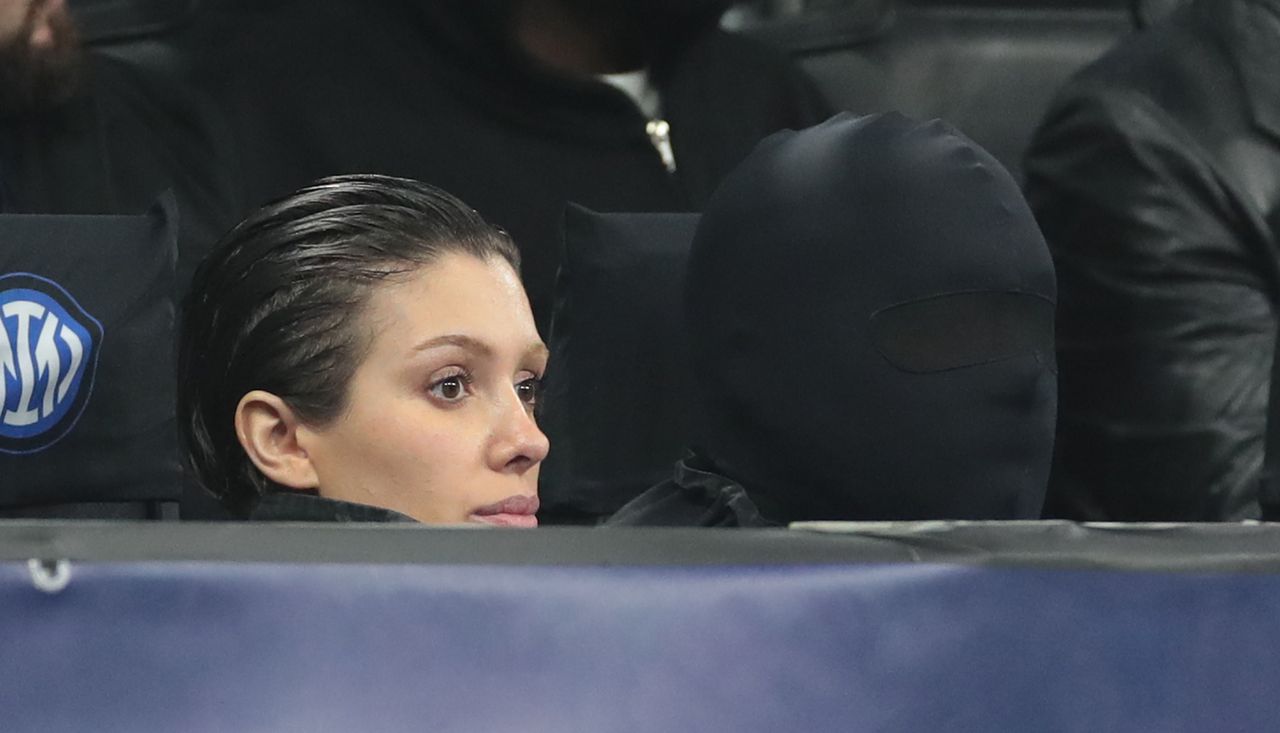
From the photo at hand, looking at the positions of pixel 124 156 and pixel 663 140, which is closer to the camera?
pixel 124 156

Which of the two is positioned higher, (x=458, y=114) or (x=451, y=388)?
(x=451, y=388)

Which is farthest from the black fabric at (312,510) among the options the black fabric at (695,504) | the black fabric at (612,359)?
the black fabric at (612,359)

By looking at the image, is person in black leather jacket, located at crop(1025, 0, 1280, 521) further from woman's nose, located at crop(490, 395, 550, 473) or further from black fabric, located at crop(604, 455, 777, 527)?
woman's nose, located at crop(490, 395, 550, 473)

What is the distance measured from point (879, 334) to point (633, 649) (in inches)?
27.6

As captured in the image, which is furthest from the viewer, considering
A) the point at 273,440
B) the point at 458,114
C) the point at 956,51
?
the point at 956,51

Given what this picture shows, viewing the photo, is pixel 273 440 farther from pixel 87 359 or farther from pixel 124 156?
pixel 124 156

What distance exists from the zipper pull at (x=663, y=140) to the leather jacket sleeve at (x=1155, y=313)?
1.36 feet

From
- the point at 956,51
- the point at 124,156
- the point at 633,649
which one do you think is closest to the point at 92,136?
the point at 124,156

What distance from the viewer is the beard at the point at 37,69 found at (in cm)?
171

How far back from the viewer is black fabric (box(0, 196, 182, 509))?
139 cm

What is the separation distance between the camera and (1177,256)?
189 centimetres

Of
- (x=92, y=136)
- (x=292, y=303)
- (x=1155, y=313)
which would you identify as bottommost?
(x=1155, y=313)

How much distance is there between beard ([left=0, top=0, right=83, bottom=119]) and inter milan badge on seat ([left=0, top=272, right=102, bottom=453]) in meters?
0.38

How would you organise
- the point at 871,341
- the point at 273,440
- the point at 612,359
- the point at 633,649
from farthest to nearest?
the point at 612,359, the point at 871,341, the point at 273,440, the point at 633,649
